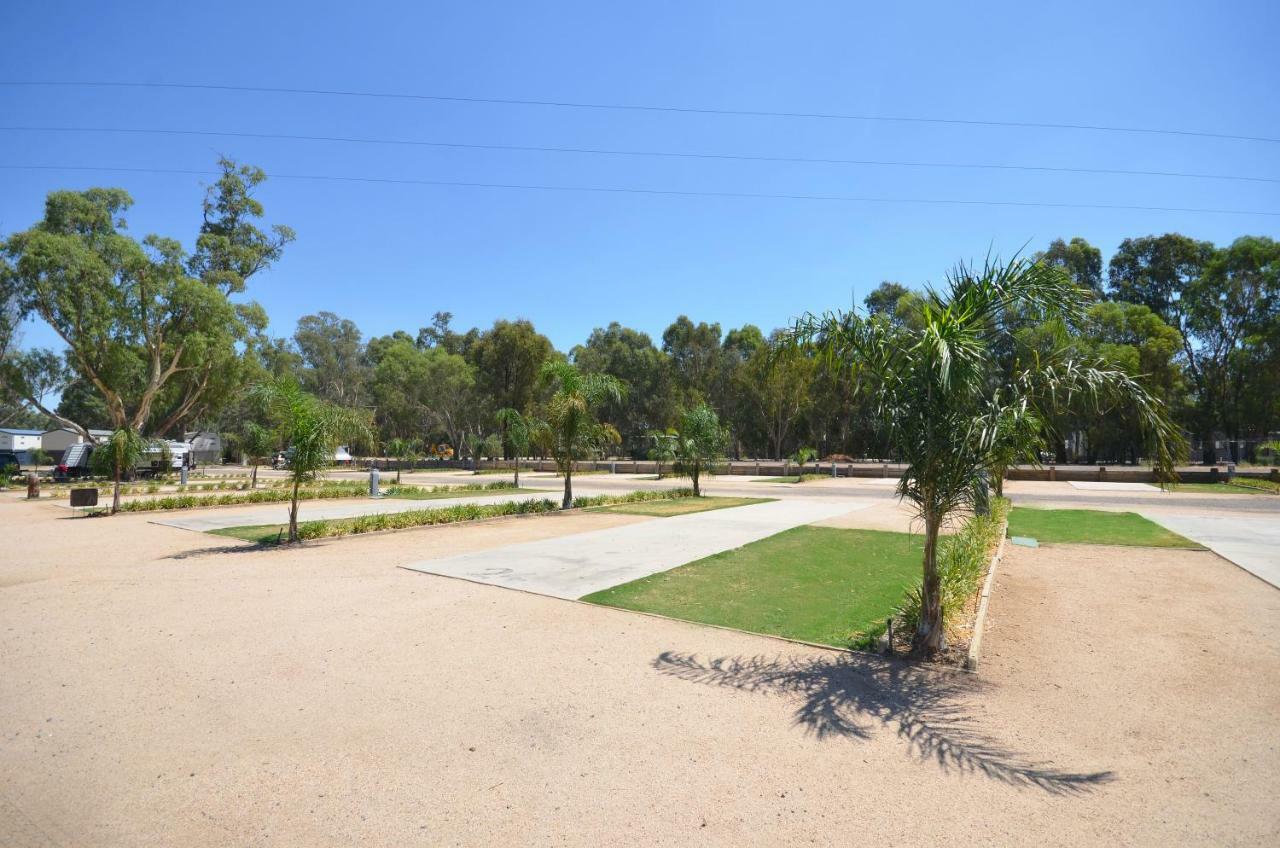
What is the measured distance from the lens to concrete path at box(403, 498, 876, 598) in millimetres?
9344

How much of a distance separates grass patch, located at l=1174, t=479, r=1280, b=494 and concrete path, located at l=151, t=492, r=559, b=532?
27.6 meters

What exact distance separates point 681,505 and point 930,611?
15.2 metres

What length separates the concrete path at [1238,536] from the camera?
10.4m

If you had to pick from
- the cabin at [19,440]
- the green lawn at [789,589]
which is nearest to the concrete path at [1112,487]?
the green lawn at [789,589]

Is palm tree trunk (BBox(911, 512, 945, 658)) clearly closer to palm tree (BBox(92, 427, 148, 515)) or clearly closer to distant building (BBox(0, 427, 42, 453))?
palm tree (BBox(92, 427, 148, 515))

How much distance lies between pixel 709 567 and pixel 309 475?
27.3 ft

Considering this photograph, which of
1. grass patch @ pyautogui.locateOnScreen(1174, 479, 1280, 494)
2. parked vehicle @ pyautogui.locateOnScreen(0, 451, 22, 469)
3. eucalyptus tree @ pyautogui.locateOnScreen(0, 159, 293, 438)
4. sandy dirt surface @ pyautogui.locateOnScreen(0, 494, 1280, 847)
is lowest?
sandy dirt surface @ pyautogui.locateOnScreen(0, 494, 1280, 847)

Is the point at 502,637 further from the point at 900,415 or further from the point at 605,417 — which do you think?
the point at 605,417

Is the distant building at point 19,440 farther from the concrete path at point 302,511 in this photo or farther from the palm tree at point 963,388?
the palm tree at point 963,388

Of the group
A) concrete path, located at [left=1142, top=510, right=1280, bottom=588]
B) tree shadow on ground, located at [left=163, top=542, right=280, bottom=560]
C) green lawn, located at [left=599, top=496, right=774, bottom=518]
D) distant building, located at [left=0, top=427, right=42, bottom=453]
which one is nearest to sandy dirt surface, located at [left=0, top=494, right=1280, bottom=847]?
tree shadow on ground, located at [left=163, top=542, right=280, bottom=560]

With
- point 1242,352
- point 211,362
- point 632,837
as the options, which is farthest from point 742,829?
point 1242,352

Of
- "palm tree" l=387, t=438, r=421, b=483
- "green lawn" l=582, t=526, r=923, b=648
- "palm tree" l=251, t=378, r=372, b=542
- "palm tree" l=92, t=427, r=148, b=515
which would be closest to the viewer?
"green lawn" l=582, t=526, r=923, b=648

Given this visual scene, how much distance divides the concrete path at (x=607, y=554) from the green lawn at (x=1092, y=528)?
5.03 meters

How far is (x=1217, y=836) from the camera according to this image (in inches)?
125
